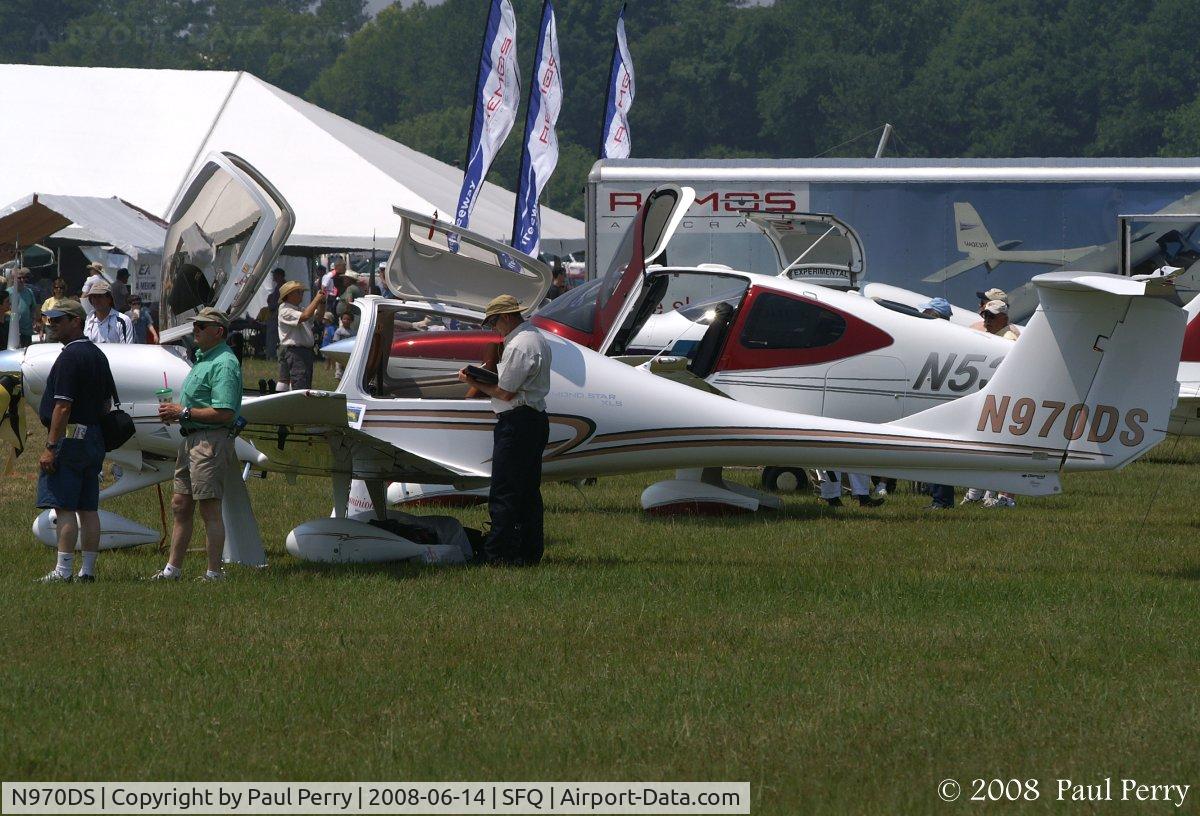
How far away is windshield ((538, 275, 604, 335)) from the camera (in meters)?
12.5

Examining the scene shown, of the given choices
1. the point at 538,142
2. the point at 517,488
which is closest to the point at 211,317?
the point at 517,488

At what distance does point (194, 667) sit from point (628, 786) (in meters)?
2.56

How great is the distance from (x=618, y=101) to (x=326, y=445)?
21.5m

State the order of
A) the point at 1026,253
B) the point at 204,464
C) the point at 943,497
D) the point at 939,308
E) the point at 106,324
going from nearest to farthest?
1. the point at 204,464
2. the point at 943,497
3. the point at 106,324
4. the point at 939,308
5. the point at 1026,253

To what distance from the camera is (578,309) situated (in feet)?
41.7

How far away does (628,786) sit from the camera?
5.44 meters

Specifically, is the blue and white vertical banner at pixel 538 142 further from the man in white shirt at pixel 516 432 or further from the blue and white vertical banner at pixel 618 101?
the man in white shirt at pixel 516 432

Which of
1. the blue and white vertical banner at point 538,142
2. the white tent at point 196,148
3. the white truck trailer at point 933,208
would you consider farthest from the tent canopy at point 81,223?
the white truck trailer at point 933,208

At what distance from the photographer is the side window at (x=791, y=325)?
42.6 feet

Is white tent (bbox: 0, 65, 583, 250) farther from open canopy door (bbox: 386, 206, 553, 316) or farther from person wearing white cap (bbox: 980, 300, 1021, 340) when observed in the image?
open canopy door (bbox: 386, 206, 553, 316)

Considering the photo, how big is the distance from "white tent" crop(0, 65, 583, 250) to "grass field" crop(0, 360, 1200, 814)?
66.0 ft

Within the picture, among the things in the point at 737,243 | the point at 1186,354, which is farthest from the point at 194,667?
the point at 737,243

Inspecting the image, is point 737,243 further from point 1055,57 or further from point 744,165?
point 1055,57

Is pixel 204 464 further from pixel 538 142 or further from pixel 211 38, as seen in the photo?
pixel 211 38
